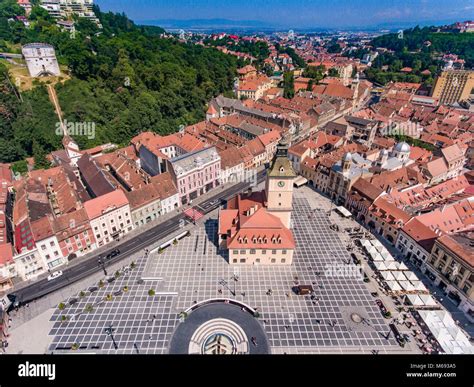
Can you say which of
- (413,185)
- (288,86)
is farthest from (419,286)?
(288,86)

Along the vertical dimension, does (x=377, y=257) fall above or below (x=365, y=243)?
below

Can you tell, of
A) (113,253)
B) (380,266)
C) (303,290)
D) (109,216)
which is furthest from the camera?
(109,216)

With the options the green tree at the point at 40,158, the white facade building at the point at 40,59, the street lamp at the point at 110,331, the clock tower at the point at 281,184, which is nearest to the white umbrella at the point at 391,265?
the clock tower at the point at 281,184

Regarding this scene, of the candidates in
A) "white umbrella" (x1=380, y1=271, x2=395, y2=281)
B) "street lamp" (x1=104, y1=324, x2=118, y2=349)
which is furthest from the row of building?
"street lamp" (x1=104, y1=324, x2=118, y2=349)

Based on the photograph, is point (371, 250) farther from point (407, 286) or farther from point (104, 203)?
point (104, 203)

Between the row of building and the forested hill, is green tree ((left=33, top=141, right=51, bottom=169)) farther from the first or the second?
the row of building

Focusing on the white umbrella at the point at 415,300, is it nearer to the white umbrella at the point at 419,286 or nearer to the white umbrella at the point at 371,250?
the white umbrella at the point at 419,286
